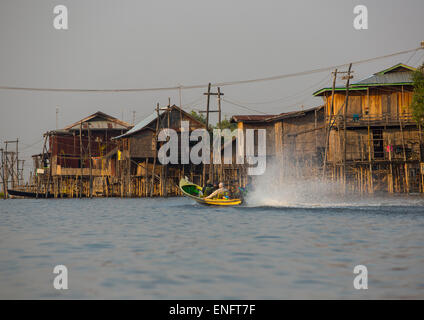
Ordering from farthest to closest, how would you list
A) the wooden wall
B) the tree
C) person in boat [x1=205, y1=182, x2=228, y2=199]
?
the wooden wall < the tree < person in boat [x1=205, y1=182, x2=228, y2=199]

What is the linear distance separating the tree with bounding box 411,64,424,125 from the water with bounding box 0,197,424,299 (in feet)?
58.4

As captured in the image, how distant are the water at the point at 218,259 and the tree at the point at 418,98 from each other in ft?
58.4

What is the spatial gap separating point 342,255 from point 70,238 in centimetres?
874

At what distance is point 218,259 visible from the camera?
11367 millimetres

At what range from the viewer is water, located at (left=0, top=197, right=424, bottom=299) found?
28.1ft

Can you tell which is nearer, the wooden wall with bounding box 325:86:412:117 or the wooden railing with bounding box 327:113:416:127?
the wooden railing with bounding box 327:113:416:127

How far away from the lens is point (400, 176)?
127 ft

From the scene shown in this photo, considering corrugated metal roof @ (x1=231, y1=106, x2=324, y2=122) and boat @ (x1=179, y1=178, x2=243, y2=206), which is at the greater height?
corrugated metal roof @ (x1=231, y1=106, x2=324, y2=122)
